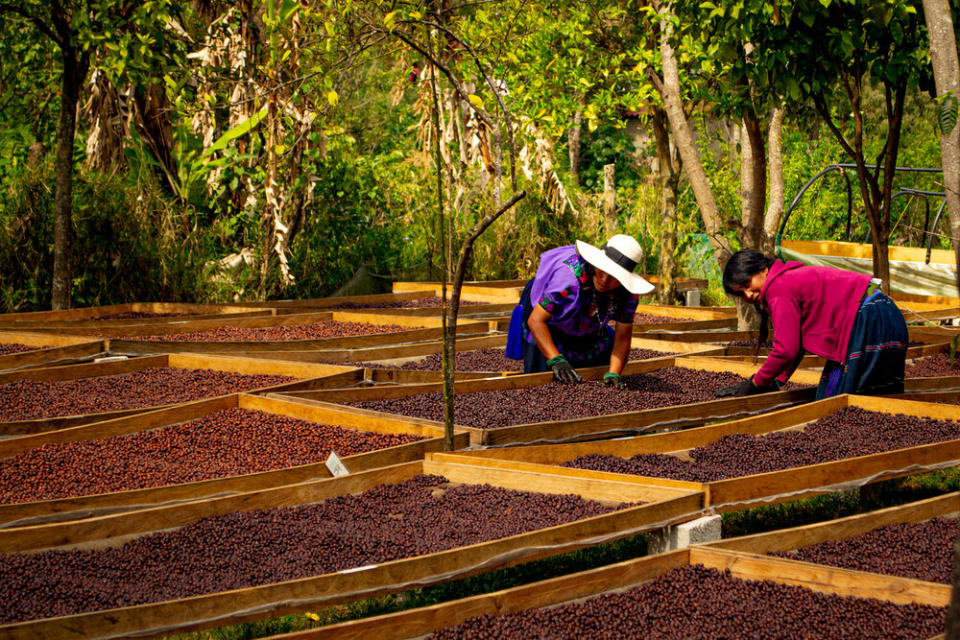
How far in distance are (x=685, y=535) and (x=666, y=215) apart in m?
6.20

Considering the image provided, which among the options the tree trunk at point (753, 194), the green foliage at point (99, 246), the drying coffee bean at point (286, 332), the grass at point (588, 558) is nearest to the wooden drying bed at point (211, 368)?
the drying coffee bean at point (286, 332)

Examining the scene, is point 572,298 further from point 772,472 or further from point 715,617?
point 715,617

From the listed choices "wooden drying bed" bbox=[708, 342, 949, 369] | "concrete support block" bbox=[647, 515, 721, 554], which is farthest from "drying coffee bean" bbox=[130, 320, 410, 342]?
"concrete support block" bbox=[647, 515, 721, 554]

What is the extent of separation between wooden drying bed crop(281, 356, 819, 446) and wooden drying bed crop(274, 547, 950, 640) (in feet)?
3.40

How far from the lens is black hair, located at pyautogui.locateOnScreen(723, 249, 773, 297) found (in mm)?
3971

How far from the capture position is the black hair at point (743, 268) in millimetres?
3971

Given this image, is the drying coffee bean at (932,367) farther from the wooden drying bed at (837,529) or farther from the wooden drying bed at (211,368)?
the wooden drying bed at (211,368)

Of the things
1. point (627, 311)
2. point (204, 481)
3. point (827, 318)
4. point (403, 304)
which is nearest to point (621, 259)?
point (627, 311)

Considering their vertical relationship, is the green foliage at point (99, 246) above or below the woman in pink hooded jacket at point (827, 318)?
above

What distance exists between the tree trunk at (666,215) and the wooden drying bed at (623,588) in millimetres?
5932

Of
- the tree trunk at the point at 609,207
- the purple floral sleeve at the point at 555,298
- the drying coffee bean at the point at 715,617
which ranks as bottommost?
the drying coffee bean at the point at 715,617

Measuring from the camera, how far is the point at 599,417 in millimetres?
3689

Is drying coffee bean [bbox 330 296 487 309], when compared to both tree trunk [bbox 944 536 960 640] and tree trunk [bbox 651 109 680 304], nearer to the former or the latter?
tree trunk [bbox 651 109 680 304]

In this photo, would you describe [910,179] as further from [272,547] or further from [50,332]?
[272,547]
